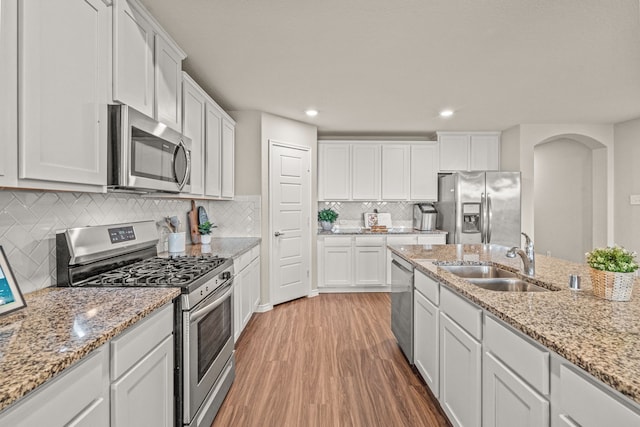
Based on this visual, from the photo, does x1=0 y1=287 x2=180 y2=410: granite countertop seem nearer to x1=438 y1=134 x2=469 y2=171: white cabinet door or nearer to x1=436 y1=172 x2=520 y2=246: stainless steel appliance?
x1=436 y1=172 x2=520 y2=246: stainless steel appliance

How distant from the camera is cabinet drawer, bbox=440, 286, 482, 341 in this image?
1.44 m

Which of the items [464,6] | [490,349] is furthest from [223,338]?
[464,6]

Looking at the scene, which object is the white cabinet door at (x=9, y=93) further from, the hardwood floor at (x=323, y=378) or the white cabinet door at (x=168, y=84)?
the hardwood floor at (x=323, y=378)

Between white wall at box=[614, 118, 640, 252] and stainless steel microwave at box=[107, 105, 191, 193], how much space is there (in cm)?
578

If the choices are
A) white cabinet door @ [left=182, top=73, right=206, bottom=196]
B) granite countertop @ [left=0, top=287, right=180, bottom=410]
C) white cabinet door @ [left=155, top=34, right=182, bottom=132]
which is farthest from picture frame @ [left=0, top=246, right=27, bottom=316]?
white cabinet door @ [left=182, top=73, right=206, bottom=196]

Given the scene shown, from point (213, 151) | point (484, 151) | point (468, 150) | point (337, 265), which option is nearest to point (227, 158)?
point (213, 151)

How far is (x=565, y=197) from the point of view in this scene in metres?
5.65

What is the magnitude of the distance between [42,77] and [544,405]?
6.60 ft

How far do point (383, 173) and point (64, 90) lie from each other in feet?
14.3

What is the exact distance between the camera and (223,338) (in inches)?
82.8

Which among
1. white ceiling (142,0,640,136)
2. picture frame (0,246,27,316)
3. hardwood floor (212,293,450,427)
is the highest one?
white ceiling (142,0,640,136)

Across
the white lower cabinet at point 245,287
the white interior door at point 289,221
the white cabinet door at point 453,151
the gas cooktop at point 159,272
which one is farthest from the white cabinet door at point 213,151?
the white cabinet door at point 453,151

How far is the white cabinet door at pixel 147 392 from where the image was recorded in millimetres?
1098

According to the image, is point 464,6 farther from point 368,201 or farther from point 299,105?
point 368,201
